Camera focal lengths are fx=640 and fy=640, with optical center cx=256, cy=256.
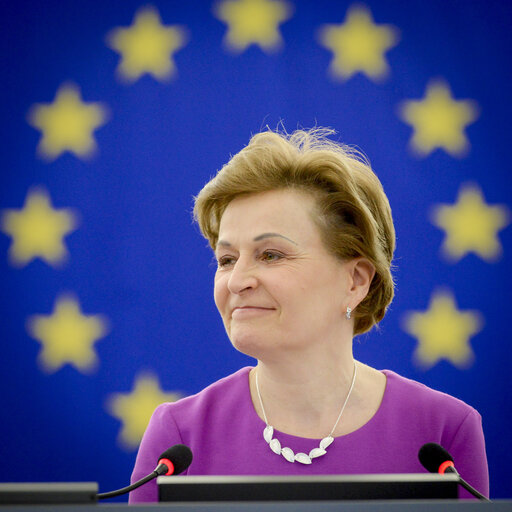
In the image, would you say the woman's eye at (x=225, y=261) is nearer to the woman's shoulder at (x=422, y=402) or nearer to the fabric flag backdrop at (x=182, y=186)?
the woman's shoulder at (x=422, y=402)

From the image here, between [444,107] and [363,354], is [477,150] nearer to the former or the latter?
[444,107]

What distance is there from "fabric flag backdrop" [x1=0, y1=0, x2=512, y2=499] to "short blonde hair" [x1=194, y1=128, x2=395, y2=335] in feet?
2.94

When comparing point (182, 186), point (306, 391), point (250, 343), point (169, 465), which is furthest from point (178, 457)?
point (182, 186)

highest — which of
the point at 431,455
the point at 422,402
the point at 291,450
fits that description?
the point at 422,402

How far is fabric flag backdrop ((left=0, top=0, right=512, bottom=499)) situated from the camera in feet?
7.91

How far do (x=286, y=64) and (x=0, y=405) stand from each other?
1.71 meters

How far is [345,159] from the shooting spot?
155 cm

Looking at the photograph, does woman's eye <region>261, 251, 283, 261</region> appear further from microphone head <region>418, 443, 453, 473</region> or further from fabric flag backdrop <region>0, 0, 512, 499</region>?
fabric flag backdrop <region>0, 0, 512, 499</region>

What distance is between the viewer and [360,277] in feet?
5.04

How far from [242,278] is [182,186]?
1.19 meters

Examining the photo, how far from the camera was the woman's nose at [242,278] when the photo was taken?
1360 mm

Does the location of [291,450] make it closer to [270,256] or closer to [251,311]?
[251,311]

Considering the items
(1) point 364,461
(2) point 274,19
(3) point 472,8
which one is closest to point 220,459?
(1) point 364,461

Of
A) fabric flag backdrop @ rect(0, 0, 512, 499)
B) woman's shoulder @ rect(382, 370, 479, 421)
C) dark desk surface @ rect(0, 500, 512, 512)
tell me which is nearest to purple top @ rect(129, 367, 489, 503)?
woman's shoulder @ rect(382, 370, 479, 421)
